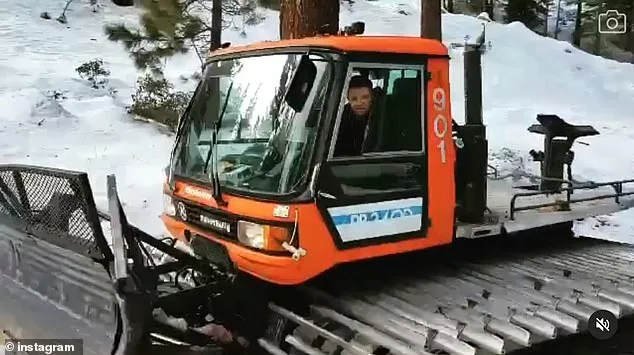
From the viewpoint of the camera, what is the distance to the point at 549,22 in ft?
134

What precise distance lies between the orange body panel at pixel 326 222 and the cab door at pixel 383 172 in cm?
5

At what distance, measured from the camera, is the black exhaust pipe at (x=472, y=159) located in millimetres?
5383

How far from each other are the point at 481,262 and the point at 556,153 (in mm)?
1677

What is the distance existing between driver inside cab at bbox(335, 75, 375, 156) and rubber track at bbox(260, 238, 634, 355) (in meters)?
0.89

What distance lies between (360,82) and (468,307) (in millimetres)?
1470

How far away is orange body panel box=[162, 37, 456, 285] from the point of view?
177 inches

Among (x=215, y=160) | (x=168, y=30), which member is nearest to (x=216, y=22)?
(x=168, y=30)

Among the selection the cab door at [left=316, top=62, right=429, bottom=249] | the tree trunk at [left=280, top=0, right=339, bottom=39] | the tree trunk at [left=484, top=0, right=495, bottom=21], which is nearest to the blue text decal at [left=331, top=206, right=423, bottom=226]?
the cab door at [left=316, top=62, right=429, bottom=249]

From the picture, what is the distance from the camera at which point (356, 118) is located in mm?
4777

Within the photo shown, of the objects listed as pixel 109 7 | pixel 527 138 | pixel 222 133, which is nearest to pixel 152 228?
pixel 222 133

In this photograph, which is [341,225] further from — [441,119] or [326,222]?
[441,119]

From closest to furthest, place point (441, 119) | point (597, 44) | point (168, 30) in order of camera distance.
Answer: point (441, 119) < point (168, 30) < point (597, 44)

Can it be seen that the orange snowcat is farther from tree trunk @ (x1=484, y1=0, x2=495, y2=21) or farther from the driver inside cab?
tree trunk @ (x1=484, y1=0, x2=495, y2=21)

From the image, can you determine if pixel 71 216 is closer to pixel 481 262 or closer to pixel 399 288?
pixel 399 288
